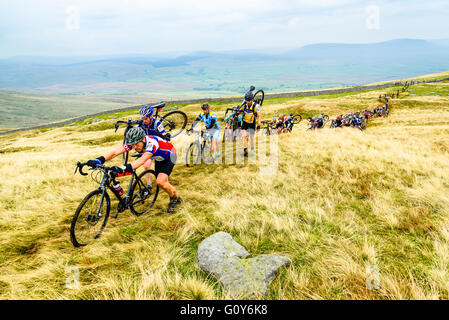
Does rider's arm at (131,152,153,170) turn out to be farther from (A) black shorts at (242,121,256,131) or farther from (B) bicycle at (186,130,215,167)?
(A) black shorts at (242,121,256,131)

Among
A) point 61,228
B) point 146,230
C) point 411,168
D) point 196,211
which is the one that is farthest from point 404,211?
point 61,228

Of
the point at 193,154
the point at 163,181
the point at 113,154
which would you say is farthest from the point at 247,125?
the point at 113,154

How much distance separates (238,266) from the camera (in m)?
3.75

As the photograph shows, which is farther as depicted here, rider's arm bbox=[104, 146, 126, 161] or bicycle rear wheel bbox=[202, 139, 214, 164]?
bicycle rear wheel bbox=[202, 139, 214, 164]

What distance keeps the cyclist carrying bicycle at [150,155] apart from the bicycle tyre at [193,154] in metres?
4.13

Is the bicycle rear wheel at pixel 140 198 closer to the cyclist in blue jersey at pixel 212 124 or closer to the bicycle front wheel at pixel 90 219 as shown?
the bicycle front wheel at pixel 90 219

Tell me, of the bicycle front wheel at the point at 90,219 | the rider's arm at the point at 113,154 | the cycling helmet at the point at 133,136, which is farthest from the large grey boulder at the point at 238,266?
the rider's arm at the point at 113,154

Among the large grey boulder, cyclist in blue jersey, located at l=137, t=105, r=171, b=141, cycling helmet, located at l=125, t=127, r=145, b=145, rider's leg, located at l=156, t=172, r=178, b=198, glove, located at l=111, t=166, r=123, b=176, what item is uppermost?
cyclist in blue jersey, located at l=137, t=105, r=171, b=141

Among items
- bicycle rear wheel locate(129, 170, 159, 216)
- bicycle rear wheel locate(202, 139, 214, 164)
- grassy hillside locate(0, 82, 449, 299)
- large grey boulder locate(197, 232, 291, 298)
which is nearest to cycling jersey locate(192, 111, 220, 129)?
bicycle rear wheel locate(202, 139, 214, 164)

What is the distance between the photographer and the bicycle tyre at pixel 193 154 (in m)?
11.1

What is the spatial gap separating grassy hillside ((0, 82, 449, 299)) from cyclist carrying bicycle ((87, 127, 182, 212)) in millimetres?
845

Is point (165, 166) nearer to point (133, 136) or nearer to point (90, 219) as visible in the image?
point (133, 136)

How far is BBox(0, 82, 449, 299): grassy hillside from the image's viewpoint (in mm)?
3432
